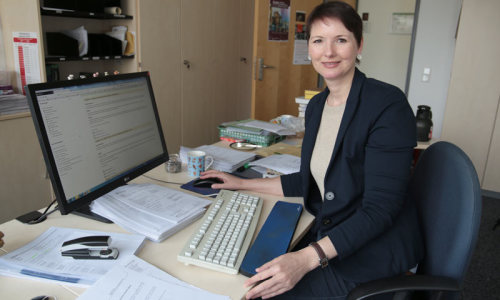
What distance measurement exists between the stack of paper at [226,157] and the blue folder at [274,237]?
40cm

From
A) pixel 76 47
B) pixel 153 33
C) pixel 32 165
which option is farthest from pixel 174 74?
pixel 32 165

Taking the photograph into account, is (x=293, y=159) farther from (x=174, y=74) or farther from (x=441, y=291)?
(x=174, y=74)

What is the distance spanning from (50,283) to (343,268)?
0.77 meters

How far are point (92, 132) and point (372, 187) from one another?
0.85 meters

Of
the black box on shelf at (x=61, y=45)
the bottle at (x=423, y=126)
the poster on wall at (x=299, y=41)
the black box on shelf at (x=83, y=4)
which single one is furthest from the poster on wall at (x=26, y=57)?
the poster on wall at (x=299, y=41)

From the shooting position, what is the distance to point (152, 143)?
1.43 meters

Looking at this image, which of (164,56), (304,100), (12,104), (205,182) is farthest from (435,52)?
(12,104)

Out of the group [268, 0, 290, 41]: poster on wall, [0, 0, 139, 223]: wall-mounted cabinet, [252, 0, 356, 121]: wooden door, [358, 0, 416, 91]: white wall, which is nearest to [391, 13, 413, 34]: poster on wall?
[358, 0, 416, 91]: white wall

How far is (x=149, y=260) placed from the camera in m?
0.95

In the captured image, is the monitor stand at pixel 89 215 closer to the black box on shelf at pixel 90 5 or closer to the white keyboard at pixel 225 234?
the white keyboard at pixel 225 234

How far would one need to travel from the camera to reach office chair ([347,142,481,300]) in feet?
3.17

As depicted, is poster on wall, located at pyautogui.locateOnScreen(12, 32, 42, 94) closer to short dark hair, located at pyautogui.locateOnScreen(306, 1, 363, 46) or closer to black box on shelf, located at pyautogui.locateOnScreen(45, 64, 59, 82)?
black box on shelf, located at pyautogui.locateOnScreen(45, 64, 59, 82)

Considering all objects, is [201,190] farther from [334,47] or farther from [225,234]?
[334,47]

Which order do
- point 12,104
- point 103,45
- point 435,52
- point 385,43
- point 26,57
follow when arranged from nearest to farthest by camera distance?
1. point 12,104
2. point 26,57
3. point 103,45
4. point 435,52
5. point 385,43
